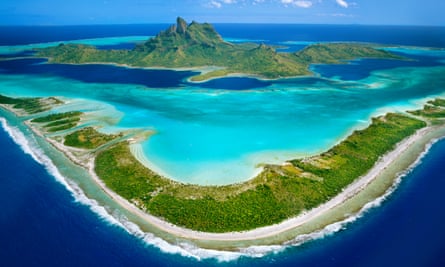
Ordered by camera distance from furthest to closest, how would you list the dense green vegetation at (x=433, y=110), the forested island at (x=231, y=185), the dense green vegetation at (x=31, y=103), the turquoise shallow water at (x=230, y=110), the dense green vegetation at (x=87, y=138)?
the dense green vegetation at (x=31, y=103) → the dense green vegetation at (x=433, y=110) → the dense green vegetation at (x=87, y=138) → the turquoise shallow water at (x=230, y=110) → the forested island at (x=231, y=185)

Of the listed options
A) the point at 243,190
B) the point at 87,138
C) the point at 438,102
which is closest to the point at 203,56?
the point at 438,102

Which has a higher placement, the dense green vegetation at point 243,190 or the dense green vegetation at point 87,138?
the dense green vegetation at point 87,138

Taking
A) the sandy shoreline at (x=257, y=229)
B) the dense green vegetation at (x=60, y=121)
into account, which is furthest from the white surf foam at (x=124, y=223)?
the dense green vegetation at (x=60, y=121)

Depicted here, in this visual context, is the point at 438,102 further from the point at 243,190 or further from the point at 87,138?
the point at 87,138

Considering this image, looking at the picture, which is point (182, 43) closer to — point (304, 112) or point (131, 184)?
point (304, 112)

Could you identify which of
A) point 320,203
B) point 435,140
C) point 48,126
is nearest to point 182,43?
point 48,126

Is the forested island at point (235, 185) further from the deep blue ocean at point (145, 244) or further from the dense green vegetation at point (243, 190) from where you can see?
the deep blue ocean at point (145, 244)
